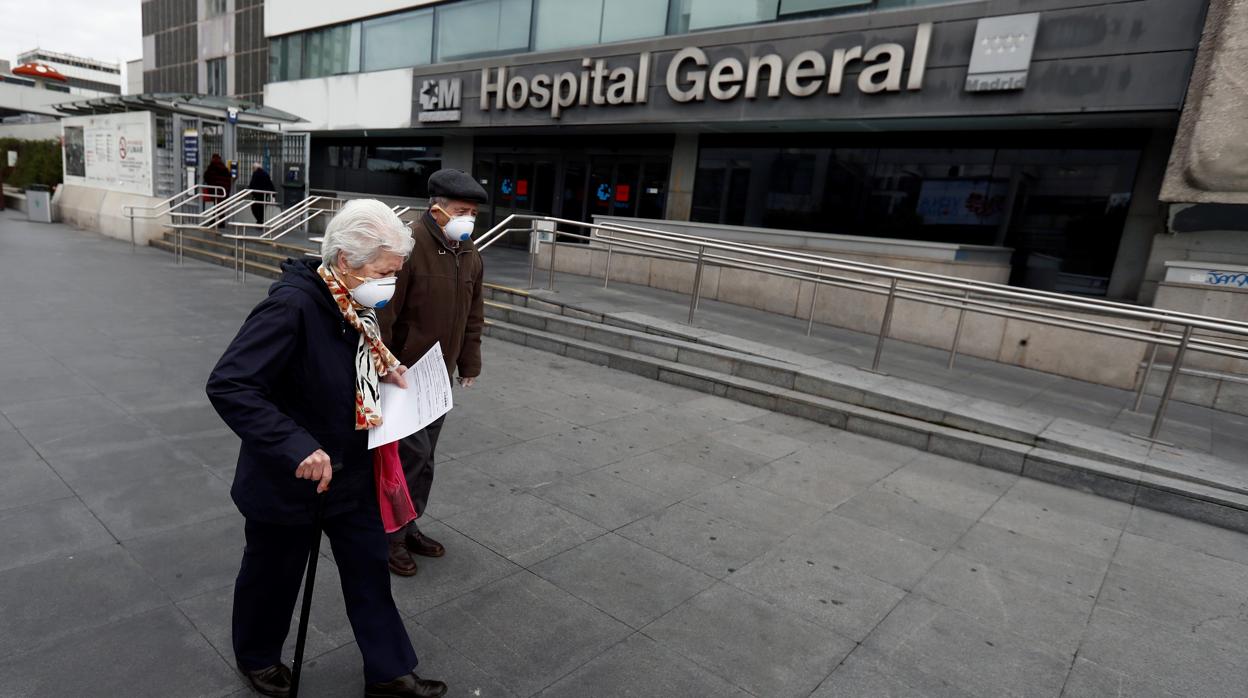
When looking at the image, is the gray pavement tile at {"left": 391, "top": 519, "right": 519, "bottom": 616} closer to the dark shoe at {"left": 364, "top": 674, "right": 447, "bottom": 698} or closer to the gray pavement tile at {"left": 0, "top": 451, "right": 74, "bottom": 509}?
the dark shoe at {"left": 364, "top": 674, "right": 447, "bottom": 698}

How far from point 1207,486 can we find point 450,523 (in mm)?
5114

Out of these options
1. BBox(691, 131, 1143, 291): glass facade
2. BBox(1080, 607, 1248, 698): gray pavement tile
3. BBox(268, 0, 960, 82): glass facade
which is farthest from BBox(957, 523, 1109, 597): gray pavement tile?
BBox(268, 0, 960, 82): glass facade

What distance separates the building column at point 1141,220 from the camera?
9.09 meters

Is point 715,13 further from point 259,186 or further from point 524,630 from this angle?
point 524,630

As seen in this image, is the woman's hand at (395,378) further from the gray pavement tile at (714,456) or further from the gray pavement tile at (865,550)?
the gray pavement tile at (714,456)

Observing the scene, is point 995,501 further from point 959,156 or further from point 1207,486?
point 959,156

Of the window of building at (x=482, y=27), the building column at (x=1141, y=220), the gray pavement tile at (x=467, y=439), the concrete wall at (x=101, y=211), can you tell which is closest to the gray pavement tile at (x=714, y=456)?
the gray pavement tile at (x=467, y=439)

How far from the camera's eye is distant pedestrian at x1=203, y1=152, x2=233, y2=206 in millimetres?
15391

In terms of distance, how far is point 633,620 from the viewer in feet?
A: 9.67

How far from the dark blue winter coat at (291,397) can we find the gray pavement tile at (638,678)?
1114mm

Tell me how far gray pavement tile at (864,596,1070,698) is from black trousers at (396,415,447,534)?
84.8 inches

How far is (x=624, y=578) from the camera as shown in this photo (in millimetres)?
3271

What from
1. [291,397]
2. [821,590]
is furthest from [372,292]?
[821,590]

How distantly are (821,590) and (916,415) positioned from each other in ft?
9.77
